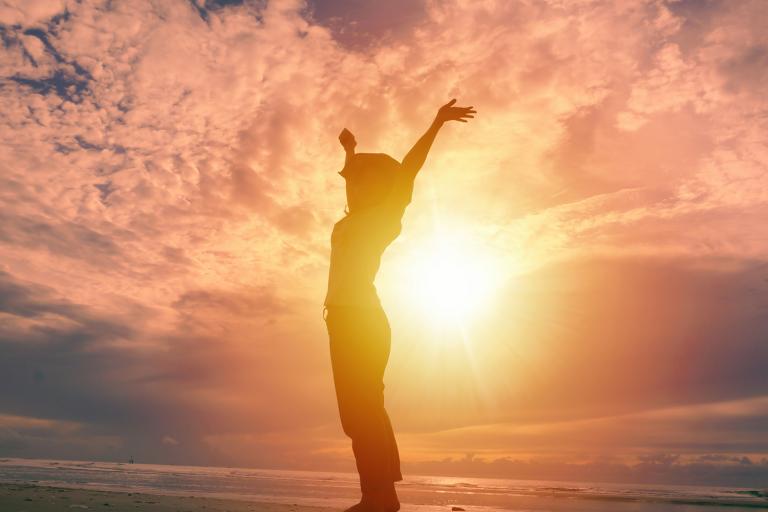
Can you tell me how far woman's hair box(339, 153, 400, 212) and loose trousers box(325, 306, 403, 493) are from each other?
6.19 ft

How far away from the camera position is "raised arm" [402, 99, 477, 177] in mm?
9133

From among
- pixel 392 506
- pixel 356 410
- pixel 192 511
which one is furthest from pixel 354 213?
pixel 192 511

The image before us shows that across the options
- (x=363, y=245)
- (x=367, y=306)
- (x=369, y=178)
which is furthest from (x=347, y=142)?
(x=367, y=306)

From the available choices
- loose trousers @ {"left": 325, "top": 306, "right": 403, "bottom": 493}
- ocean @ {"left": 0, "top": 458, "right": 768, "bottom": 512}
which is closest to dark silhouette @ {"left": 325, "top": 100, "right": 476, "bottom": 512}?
loose trousers @ {"left": 325, "top": 306, "right": 403, "bottom": 493}

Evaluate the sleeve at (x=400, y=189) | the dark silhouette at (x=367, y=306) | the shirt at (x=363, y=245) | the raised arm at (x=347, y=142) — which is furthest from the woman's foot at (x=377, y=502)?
the raised arm at (x=347, y=142)

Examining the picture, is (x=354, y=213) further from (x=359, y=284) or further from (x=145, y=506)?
(x=145, y=506)

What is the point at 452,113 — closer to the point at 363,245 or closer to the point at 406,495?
the point at 363,245

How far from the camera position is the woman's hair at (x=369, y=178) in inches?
361

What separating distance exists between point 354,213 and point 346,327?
1965 mm

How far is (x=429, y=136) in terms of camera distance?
914cm

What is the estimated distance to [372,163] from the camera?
9.33 meters

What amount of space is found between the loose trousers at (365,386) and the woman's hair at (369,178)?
1886mm

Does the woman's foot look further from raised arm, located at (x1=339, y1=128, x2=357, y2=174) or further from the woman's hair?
raised arm, located at (x1=339, y1=128, x2=357, y2=174)

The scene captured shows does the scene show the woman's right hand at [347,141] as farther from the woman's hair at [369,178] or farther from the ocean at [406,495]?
the ocean at [406,495]
